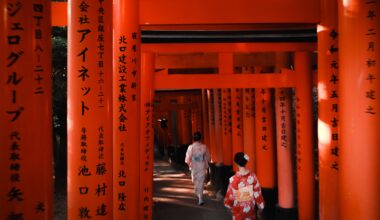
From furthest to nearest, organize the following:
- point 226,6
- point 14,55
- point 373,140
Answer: point 226,6 → point 373,140 → point 14,55

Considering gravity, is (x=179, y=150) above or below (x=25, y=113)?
below

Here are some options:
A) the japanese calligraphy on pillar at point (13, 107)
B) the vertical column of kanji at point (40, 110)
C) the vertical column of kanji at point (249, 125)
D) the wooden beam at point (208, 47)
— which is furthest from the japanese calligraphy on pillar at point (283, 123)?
the japanese calligraphy on pillar at point (13, 107)

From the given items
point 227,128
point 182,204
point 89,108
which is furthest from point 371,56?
point 227,128

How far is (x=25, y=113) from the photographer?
2.08 m

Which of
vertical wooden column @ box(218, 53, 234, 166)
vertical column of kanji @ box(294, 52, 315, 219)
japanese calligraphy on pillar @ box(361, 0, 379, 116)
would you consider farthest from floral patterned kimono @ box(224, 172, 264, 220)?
vertical wooden column @ box(218, 53, 234, 166)

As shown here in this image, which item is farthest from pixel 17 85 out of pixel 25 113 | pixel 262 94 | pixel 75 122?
pixel 262 94

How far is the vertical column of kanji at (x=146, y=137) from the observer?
Answer: 625 centimetres

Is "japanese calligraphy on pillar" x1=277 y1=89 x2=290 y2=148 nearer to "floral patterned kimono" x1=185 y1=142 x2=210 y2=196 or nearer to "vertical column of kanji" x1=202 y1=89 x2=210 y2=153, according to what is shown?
"floral patterned kimono" x1=185 y1=142 x2=210 y2=196

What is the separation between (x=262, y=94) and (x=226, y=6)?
103 inches

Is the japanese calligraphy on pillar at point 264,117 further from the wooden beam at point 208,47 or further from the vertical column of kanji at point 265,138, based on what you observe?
the wooden beam at point 208,47

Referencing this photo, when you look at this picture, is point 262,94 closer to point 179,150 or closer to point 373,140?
point 373,140

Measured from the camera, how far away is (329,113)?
4348 mm

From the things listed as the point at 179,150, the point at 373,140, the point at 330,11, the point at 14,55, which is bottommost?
Result: the point at 179,150

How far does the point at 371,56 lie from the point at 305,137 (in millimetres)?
3022
